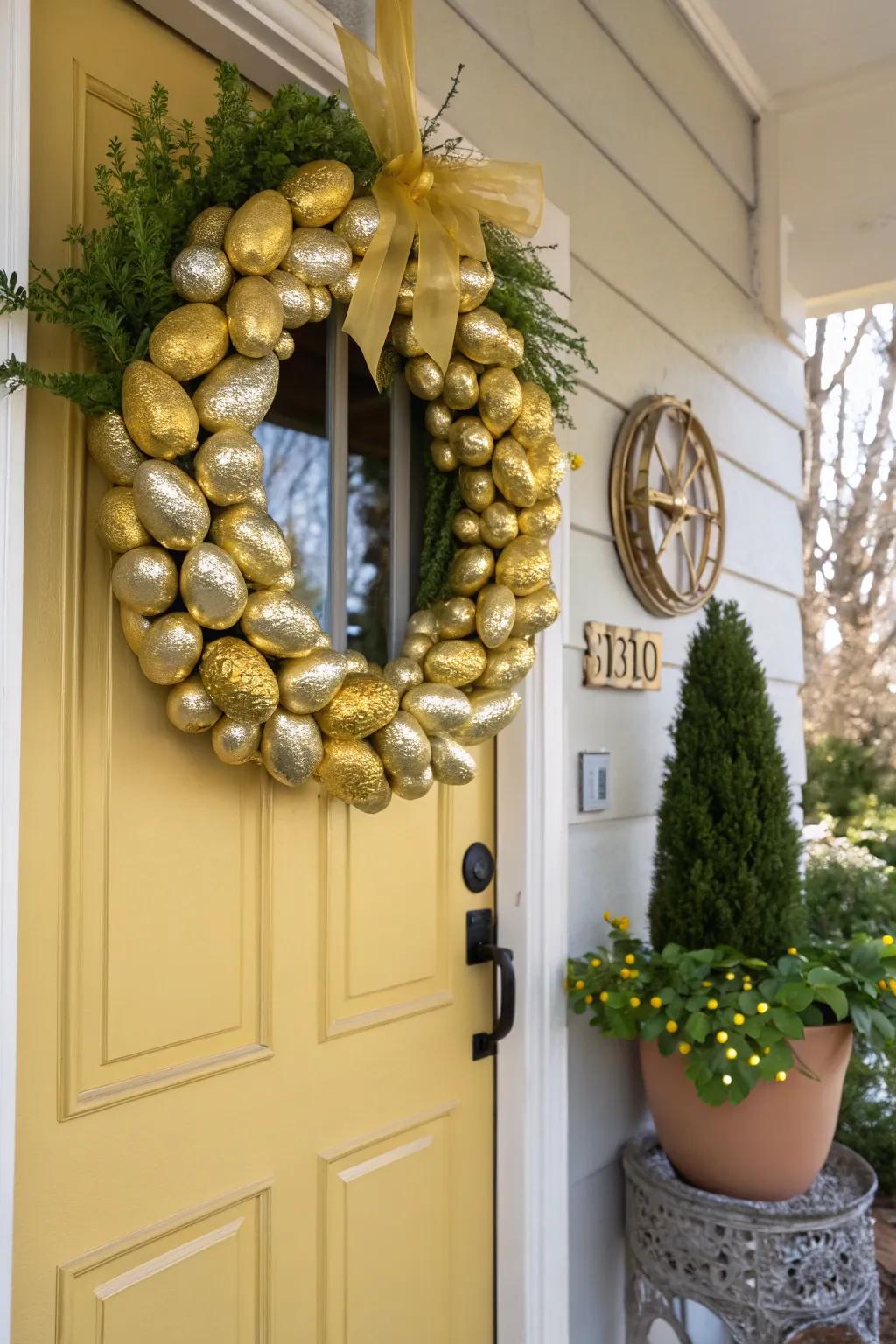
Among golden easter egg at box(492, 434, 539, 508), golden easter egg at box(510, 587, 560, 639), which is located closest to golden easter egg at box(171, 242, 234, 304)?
golden easter egg at box(492, 434, 539, 508)

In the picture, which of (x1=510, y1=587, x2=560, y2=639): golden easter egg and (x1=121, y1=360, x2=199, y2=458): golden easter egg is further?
(x1=510, y1=587, x2=560, y2=639): golden easter egg

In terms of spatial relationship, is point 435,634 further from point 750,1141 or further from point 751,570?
point 751,570

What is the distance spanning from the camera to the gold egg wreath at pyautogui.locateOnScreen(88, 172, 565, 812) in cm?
103

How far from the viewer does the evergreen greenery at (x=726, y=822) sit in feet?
5.77

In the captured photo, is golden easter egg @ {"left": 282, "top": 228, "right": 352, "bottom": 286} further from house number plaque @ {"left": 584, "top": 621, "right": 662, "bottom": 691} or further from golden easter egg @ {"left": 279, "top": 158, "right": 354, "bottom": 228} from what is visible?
house number plaque @ {"left": 584, "top": 621, "right": 662, "bottom": 691}

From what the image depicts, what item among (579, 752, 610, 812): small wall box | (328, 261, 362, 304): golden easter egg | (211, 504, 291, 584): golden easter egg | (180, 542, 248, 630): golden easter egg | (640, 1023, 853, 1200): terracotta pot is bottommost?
(640, 1023, 853, 1200): terracotta pot

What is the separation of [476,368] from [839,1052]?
3.90 ft

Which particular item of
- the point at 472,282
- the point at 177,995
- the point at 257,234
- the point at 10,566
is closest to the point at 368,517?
the point at 472,282

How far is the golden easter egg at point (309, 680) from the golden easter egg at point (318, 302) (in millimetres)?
383

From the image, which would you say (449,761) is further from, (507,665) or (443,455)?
(443,455)

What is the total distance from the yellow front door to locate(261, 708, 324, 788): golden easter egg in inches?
5.3

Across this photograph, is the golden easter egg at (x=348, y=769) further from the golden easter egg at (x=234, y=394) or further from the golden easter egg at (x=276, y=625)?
the golden easter egg at (x=234, y=394)

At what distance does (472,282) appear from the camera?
1.30 meters

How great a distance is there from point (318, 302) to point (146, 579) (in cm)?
39
